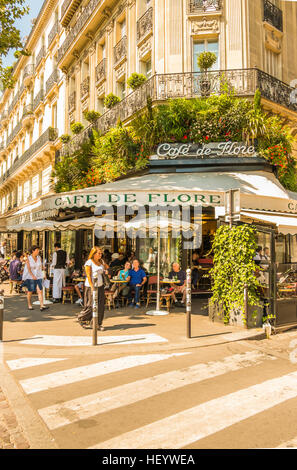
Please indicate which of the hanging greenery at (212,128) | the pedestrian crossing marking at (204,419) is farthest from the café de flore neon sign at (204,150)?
the pedestrian crossing marking at (204,419)

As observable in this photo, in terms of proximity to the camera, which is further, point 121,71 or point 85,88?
point 85,88

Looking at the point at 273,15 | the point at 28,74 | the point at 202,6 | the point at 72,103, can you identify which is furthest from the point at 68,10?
the point at 273,15

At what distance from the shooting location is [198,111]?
12883mm

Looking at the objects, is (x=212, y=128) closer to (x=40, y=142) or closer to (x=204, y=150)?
(x=204, y=150)

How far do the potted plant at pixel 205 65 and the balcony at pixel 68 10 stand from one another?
13.3m

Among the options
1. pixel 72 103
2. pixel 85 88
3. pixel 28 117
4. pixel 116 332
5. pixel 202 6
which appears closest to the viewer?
pixel 116 332

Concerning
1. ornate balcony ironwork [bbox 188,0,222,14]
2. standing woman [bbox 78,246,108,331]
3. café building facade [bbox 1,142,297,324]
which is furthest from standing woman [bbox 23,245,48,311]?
ornate balcony ironwork [bbox 188,0,222,14]

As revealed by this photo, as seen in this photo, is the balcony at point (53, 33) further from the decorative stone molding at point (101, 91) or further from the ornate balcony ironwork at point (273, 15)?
the ornate balcony ironwork at point (273, 15)

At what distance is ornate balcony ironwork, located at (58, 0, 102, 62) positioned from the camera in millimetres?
19672

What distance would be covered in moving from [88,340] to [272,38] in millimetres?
13837

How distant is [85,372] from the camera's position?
16.7 ft
